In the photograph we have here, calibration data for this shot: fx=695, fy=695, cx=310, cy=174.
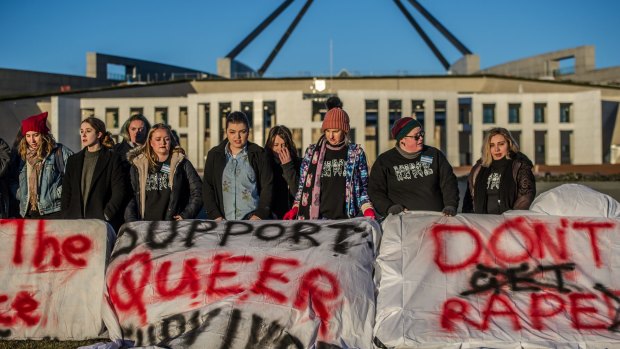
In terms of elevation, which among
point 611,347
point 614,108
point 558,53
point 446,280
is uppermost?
point 558,53

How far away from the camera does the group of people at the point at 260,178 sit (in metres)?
5.33

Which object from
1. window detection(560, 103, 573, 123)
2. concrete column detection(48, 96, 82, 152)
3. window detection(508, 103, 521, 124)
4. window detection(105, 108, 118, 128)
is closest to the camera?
concrete column detection(48, 96, 82, 152)

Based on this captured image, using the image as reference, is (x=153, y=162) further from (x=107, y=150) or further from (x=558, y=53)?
(x=558, y=53)

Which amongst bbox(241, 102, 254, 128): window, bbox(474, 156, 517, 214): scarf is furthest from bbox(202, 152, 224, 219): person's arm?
bbox(241, 102, 254, 128): window

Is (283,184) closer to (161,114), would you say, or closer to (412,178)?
(412,178)

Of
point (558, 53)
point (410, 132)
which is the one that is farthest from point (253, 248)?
point (558, 53)

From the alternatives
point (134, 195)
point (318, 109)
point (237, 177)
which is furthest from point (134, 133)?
point (318, 109)

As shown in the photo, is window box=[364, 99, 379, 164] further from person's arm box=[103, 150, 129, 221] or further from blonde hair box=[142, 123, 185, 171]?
person's arm box=[103, 150, 129, 221]

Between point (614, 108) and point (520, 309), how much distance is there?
4542 centimetres

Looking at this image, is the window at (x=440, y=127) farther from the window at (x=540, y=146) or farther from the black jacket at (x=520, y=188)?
the black jacket at (x=520, y=188)

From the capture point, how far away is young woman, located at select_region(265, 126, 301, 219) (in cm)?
619

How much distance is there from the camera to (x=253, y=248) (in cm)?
458

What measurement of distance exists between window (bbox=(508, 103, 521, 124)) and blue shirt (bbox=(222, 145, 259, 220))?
3878 centimetres

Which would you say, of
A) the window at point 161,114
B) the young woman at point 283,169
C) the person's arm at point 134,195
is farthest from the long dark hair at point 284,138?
the window at point 161,114
